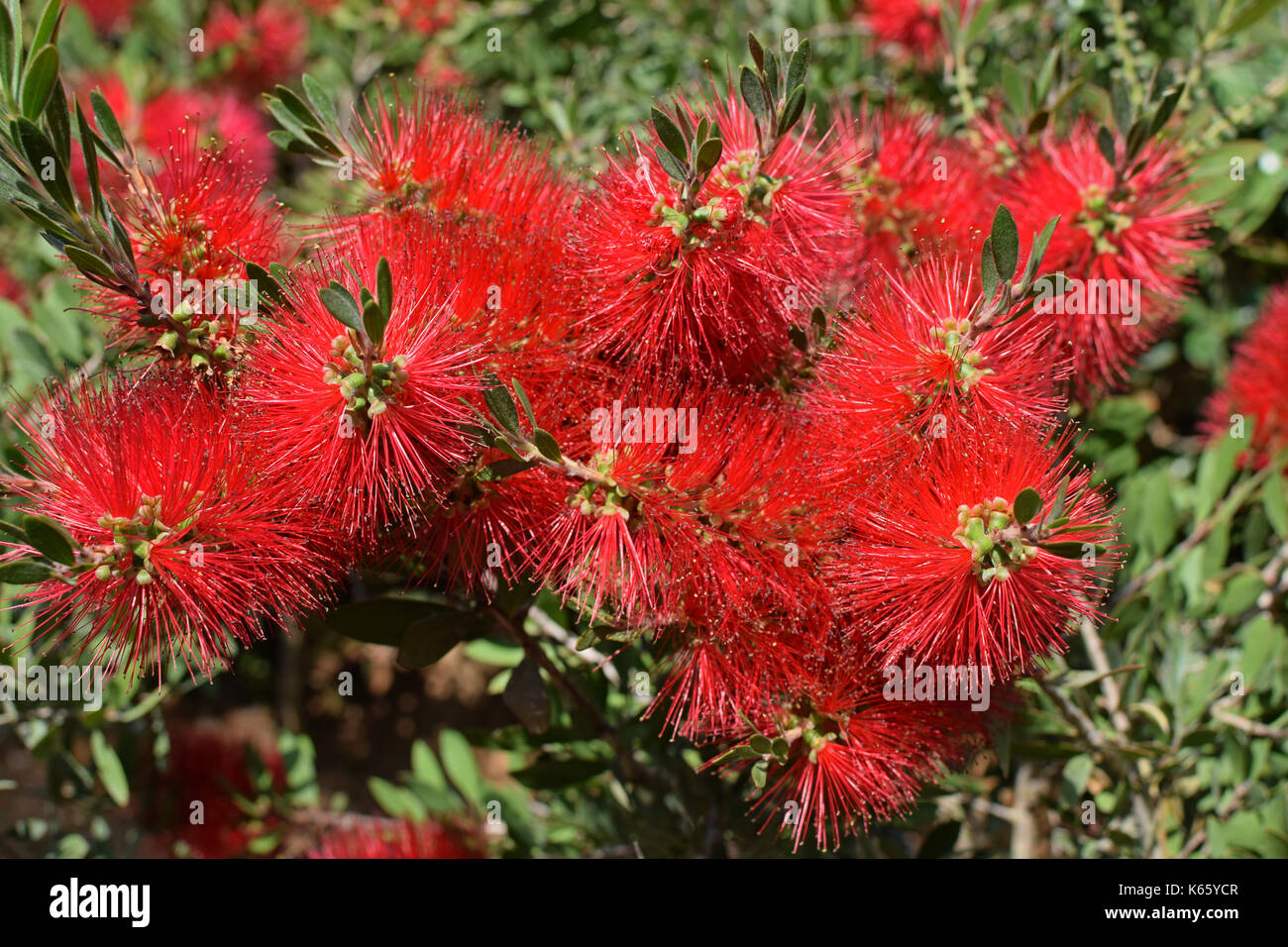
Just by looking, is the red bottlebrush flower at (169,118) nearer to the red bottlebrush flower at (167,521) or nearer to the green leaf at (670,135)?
the red bottlebrush flower at (167,521)

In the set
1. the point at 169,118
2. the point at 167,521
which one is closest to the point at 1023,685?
the point at 167,521

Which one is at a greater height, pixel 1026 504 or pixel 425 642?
pixel 1026 504

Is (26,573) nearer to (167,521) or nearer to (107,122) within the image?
(167,521)

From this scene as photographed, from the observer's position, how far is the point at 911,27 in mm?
1921

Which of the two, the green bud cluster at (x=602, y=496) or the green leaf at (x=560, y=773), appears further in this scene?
the green leaf at (x=560, y=773)

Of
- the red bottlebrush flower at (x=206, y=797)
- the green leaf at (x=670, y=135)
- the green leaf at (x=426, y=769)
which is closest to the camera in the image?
the green leaf at (x=670, y=135)

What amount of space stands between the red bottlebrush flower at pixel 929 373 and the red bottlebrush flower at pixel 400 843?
109cm

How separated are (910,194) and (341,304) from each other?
0.80 meters

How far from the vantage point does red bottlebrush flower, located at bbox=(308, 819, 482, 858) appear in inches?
65.5

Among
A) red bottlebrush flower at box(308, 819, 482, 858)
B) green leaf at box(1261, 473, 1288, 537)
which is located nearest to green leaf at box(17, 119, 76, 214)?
red bottlebrush flower at box(308, 819, 482, 858)

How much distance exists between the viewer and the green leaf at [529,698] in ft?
3.87

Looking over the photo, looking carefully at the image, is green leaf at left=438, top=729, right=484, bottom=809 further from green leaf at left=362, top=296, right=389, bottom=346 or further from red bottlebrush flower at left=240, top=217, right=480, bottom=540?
green leaf at left=362, top=296, right=389, bottom=346

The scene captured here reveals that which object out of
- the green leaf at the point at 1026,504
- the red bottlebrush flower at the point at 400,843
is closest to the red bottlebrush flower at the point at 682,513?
the green leaf at the point at 1026,504
